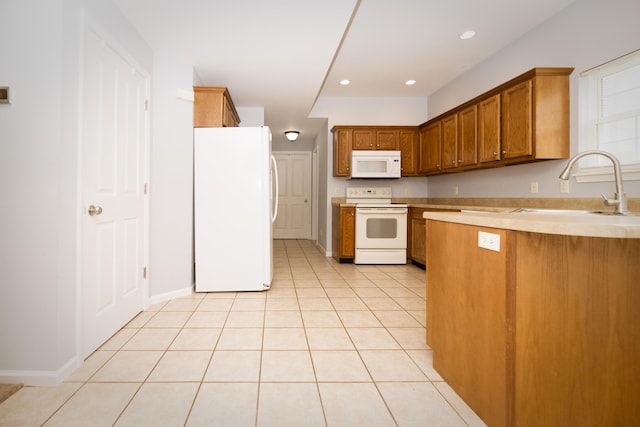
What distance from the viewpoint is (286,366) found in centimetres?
179

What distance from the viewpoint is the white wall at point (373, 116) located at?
5.27 m

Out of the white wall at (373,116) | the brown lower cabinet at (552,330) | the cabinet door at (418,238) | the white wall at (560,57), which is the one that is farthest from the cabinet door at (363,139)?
→ the brown lower cabinet at (552,330)

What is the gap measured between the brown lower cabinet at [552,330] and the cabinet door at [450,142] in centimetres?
297

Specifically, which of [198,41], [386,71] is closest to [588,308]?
[198,41]

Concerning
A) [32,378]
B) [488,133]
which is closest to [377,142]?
[488,133]

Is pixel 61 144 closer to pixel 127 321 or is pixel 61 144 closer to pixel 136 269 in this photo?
pixel 136 269

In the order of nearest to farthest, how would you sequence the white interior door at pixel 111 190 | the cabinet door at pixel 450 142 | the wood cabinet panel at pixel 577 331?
the wood cabinet panel at pixel 577 331 → the white interior door at pixel 111 190 → the cabinet door at pixel 450 142

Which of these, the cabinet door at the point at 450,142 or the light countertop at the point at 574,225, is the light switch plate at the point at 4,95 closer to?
the light countertop at the point at 574,225

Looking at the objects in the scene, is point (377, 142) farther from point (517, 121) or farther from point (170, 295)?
point (170, 295)

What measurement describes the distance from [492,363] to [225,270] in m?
2.55

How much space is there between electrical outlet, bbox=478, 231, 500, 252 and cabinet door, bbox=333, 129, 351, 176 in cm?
376

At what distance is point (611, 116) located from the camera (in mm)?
2492

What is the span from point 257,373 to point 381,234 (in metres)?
3.25

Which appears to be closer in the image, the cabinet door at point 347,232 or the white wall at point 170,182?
the white wall at point 170,182
